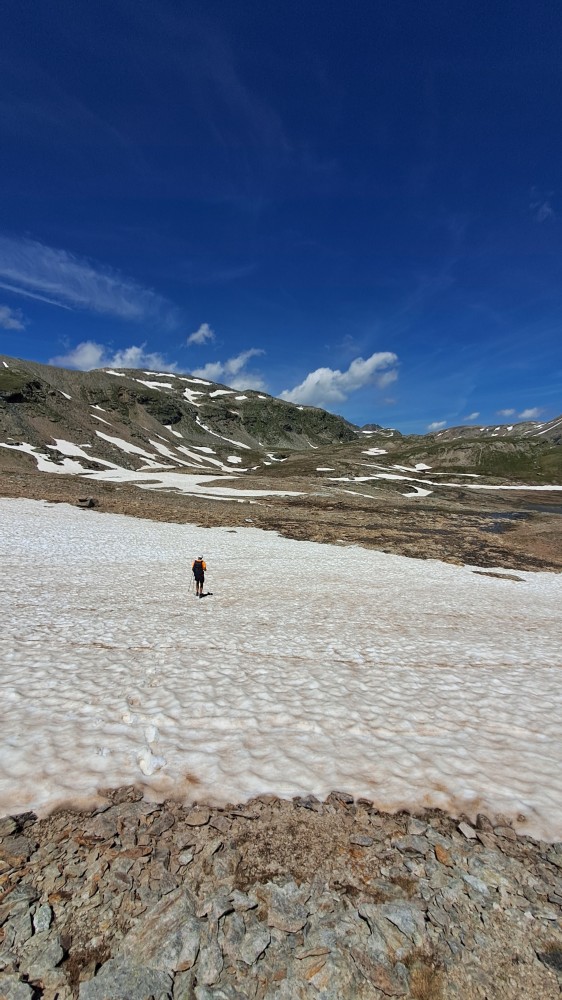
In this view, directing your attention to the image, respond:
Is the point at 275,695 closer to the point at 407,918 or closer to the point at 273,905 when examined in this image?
the point at 273,905


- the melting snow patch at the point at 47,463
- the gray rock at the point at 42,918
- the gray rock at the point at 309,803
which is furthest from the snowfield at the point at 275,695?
the melting snow patch at the point at 47,463

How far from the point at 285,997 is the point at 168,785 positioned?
3184 millimetres

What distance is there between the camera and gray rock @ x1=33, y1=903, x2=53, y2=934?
4062 millimetres

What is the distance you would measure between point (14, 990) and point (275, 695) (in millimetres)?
6286

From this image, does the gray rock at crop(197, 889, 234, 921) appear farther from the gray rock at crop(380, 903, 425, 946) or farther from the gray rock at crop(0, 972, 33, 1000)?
the gray rock at crop(380, 903, 425, 946)

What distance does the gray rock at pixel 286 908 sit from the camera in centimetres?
429

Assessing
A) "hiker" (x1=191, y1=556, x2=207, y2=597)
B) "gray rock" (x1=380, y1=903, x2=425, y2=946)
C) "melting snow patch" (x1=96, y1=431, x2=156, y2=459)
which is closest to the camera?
"gray rock" (x1=380, y1=903, x2=425, y2=946)

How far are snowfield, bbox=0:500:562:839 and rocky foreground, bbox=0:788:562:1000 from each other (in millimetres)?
535

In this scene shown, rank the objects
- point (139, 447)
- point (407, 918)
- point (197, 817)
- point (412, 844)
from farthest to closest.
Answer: point (139, 447) → point (197, 817) → point (412, 844) → point (407, 918)

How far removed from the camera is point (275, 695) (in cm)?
946

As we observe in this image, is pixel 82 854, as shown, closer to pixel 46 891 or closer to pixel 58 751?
pixel 46 891

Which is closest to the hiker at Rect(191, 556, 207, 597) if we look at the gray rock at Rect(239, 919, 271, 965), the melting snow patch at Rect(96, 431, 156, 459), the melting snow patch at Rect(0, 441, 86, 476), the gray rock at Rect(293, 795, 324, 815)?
the gray rock at Rect(293, 795, 324, 815)

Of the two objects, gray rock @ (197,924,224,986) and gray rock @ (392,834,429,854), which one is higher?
gray rock @ (197,924,224,986)

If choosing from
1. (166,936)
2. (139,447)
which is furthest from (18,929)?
(139,447)
